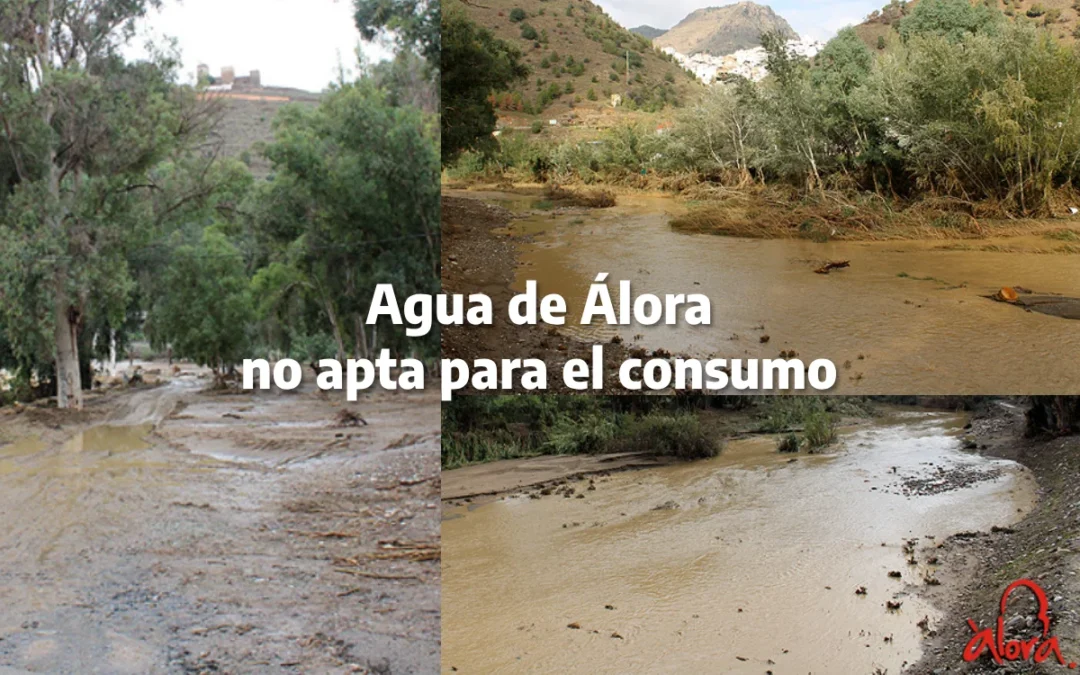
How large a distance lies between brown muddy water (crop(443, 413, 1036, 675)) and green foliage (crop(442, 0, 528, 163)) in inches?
103

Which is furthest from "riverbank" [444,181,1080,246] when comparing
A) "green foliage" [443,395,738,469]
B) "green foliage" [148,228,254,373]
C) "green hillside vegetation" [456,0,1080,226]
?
"green foliage" [148,228,254,373]

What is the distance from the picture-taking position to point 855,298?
4.43m

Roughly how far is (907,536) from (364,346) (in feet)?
25.0

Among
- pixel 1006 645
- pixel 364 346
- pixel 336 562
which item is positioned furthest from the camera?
pixel 364 346

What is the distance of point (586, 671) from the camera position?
5.48m

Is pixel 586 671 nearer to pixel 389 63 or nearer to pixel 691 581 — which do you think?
pixel 691 581

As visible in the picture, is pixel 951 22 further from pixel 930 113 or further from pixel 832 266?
pixel 832 266

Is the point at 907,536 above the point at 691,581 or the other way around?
above

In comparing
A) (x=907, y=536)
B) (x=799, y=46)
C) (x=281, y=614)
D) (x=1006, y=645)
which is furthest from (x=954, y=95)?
(x=281, y=614)

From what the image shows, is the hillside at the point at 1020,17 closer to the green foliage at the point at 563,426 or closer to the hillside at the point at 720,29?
the hillside at the point at 720,29

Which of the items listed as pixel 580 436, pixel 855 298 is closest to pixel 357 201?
pixel 580 436

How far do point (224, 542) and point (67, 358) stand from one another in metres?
7.94

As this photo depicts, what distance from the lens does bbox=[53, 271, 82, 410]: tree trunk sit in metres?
16.0

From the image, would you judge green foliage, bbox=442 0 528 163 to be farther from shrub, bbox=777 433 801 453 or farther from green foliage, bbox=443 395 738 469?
shrub, bbox=777 433 801 453
